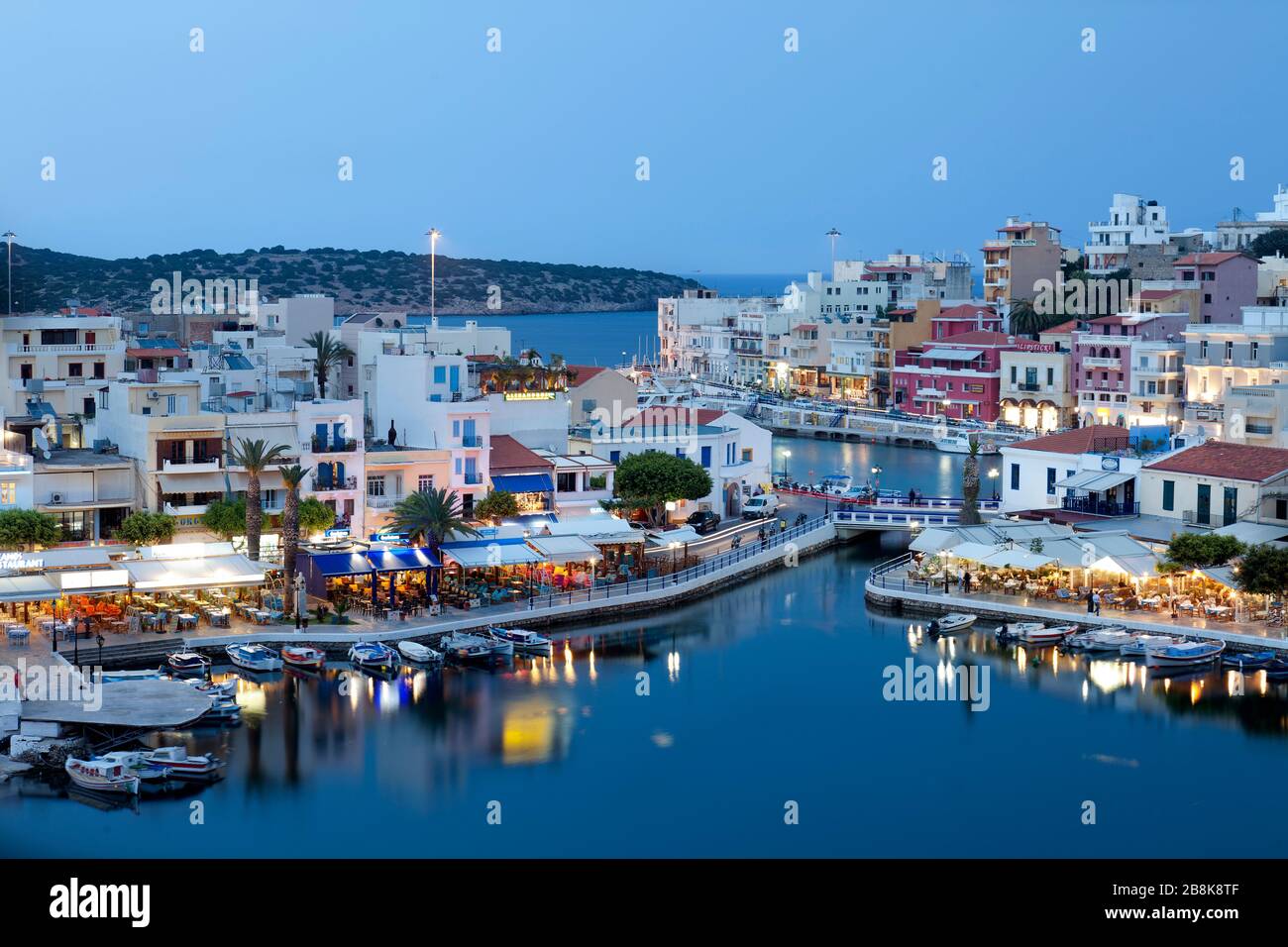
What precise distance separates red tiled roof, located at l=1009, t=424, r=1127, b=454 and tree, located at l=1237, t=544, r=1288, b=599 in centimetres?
1086

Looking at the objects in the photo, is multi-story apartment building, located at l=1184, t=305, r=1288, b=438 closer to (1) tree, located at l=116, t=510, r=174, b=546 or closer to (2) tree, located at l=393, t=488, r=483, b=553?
(2) tree, located at l=393, t=488, r=483, b=553

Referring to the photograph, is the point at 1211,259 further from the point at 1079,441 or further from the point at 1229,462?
the point at 1229,462

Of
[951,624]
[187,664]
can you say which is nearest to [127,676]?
[187,664]

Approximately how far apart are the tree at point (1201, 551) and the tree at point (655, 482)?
42.5 feet

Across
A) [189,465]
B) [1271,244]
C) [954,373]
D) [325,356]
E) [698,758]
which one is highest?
[1271,244]

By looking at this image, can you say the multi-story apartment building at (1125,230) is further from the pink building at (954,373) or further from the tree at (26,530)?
the tree at (26,530)

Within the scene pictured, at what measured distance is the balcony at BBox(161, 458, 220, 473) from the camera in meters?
42.0

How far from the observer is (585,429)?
5262 centimetres

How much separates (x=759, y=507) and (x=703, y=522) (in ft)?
9.66

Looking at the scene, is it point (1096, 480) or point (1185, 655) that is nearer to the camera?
point (1185, 655)

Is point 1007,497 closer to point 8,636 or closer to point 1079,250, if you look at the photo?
point 8,636

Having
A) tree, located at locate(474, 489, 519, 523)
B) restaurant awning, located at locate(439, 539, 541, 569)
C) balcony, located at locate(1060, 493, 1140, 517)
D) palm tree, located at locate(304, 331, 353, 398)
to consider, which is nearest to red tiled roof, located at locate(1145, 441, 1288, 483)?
balcony, located at locate(1060, 493, 1140, 517)

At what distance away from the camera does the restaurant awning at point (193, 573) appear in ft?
122

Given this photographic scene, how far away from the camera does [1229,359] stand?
65875mm
